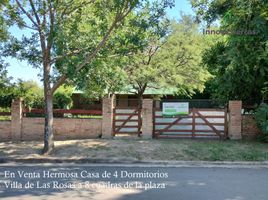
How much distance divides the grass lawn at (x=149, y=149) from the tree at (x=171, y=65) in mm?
12865

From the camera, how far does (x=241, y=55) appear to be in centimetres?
1645

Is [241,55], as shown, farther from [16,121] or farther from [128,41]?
[16,121]

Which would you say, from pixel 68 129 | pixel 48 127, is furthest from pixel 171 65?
pixel 48 127

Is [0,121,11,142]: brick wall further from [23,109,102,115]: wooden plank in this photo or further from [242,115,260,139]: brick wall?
[242,115,260,139]: brick wall

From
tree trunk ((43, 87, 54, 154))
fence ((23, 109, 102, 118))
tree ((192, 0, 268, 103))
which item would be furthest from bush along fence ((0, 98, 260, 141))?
tree trunk ((43, 87, 54, 154))

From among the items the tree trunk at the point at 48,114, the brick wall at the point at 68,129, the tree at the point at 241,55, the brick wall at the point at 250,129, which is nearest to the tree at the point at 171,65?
the tree at the point at 241,55

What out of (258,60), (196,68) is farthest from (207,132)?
(196,68)

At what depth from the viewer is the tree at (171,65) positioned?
28469 mm

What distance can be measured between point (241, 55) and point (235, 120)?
118 inches

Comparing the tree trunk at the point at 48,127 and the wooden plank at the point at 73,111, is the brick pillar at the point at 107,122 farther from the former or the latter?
the tree trunk at the point at 48,127

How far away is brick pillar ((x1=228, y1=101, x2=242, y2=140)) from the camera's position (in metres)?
17.0

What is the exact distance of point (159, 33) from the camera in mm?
14016

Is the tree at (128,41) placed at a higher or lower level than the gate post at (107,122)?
higher

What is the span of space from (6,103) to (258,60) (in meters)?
13.7
